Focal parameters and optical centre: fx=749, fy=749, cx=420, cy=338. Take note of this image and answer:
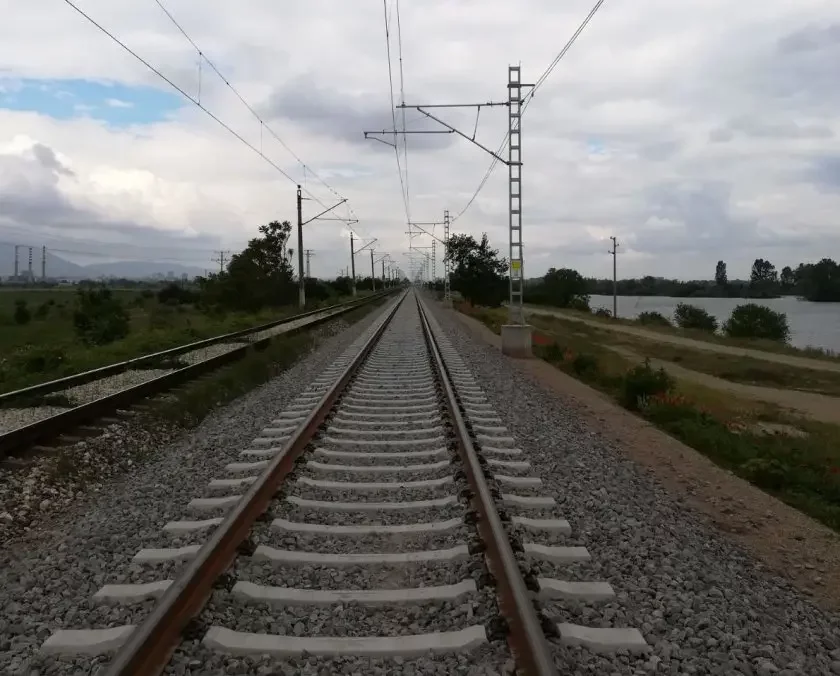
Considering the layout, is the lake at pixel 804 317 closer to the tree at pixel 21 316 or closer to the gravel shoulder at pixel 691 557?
the gravel shoulder at pixel 691 557

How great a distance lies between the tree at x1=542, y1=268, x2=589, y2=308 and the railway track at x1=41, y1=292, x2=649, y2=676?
107 m

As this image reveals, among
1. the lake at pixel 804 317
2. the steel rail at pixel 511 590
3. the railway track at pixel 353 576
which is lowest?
the lake at pixel 804 317

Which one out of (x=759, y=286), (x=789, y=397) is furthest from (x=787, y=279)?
(x=789, y=397)

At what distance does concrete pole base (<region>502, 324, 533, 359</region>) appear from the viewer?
21.6m

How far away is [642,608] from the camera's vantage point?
434 cm

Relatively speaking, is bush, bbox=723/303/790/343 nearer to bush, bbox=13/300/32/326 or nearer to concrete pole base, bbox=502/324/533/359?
concrete pole base, bbox=502/324/533/359

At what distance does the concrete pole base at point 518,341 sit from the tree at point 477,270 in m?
35.6

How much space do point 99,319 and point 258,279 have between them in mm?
28029

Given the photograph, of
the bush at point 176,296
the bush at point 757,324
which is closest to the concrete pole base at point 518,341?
the bush at point 757,324

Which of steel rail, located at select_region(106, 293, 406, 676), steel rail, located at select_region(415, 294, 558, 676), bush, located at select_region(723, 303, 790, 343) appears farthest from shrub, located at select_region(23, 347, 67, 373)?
bush, located at select_region(723, 303, 790, 343)

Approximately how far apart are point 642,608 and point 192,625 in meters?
2.51

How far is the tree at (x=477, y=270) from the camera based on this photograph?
187 ft

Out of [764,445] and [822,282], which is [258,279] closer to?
[764,445]

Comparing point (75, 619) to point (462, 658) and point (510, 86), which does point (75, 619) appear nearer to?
point (462, 658)
